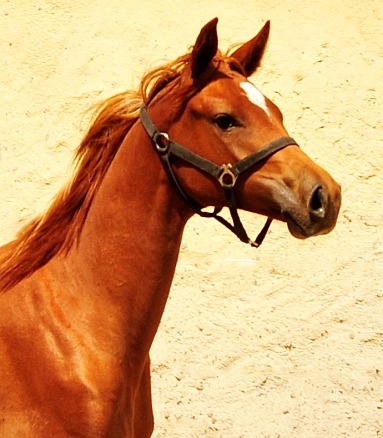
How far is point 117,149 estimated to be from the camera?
1885mm

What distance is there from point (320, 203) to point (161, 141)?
43 centimetres

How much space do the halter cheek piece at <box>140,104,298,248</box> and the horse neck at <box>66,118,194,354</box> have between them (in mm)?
26

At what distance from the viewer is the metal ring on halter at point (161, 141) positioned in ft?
5.72

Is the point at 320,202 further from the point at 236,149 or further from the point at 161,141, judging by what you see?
the point at 161,141

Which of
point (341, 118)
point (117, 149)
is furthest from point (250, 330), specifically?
point (117, 149)

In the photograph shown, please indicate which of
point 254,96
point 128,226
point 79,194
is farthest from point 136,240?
point 254,96

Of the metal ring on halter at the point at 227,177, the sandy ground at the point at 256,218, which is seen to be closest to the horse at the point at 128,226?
the metal ring on halter at the point at 227,177

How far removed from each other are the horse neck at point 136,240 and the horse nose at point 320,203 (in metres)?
0.35

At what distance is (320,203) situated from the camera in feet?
5.26

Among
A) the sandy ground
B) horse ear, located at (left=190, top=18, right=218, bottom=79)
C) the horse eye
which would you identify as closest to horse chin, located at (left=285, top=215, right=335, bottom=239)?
the horse eye

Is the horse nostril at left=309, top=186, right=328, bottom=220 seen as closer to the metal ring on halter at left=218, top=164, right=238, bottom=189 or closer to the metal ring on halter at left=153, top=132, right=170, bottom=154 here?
the metal ring on halter at left=218, top=164, right=238, bottom=189

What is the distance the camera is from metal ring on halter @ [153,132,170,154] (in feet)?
5.72

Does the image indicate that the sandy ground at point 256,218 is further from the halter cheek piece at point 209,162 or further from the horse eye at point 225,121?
the horse eye at point 225,121

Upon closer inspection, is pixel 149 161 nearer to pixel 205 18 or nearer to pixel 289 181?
pixel 289 181
